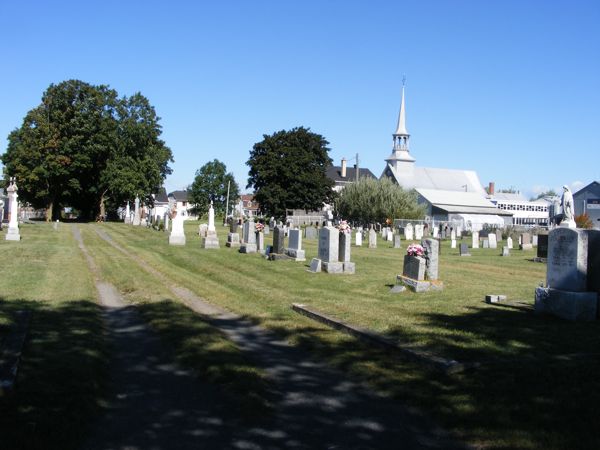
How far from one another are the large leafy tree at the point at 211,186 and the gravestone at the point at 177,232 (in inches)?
3707

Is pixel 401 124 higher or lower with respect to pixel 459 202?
higher

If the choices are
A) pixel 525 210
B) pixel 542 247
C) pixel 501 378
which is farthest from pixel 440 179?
pixel 501 378

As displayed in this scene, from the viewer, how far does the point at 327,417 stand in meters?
5.26

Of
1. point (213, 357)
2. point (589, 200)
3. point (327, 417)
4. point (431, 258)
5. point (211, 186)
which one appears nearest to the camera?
point (327, 417)

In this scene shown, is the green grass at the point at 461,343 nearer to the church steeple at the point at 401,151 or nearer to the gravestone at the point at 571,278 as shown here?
the gravestone at the point at 571,278

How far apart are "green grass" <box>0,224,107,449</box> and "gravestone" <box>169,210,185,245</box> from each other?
13.0 meters

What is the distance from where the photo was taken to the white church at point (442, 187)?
77375 millimetres

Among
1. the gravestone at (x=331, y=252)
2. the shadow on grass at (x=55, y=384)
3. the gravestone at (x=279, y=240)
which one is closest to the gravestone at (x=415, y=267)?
the gravestone at (x=331, y=252)

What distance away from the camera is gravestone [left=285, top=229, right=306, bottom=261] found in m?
20.3

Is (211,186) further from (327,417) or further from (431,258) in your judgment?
(327,417)

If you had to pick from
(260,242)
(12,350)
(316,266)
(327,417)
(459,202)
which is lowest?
(327,417)

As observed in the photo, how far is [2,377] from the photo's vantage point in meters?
5.56

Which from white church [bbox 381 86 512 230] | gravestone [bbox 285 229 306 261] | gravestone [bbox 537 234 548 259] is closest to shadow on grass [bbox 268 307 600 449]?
gravestone [bbox 285 229 306 261]

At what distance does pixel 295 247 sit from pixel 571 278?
12118 millimetres
